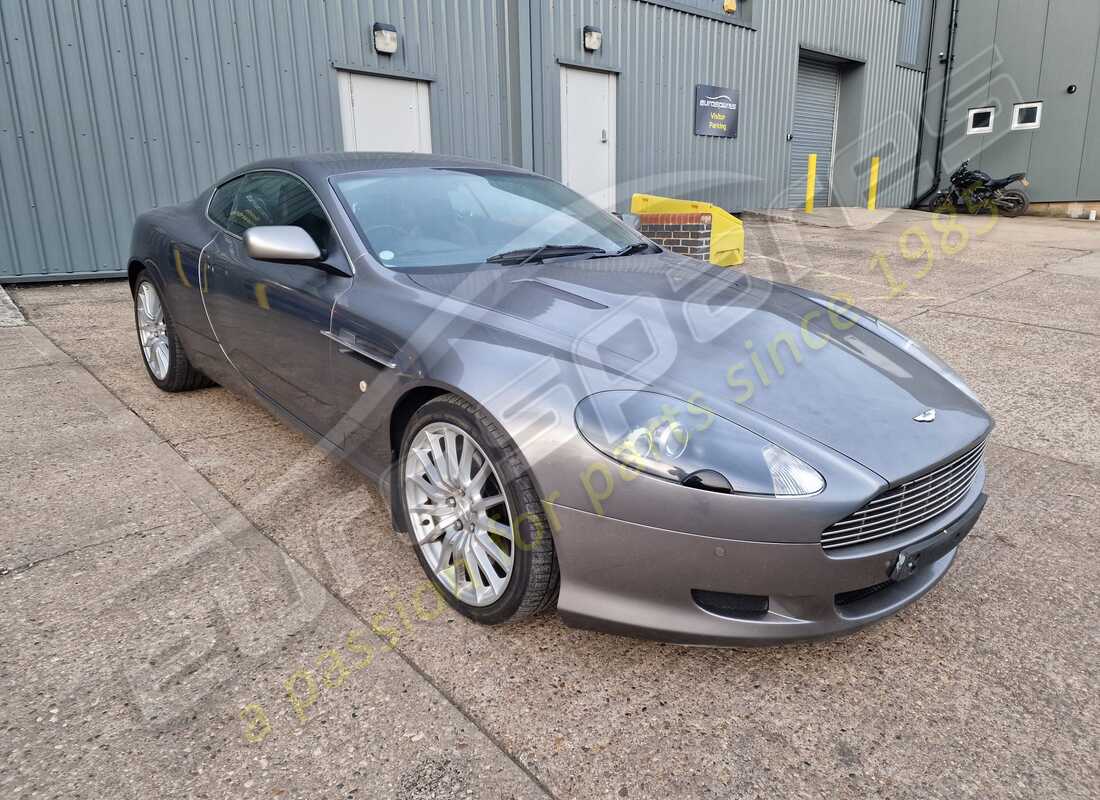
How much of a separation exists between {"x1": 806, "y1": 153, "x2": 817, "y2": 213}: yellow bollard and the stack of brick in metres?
9.06

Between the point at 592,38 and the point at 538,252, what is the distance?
874 centimetres

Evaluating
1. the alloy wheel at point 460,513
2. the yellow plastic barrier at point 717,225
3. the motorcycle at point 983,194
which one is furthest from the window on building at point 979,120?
the alloy wheel at point 460,513

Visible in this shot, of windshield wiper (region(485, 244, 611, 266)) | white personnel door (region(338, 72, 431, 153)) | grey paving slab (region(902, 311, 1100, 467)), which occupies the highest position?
white personnel door (region(338, 72, 431, 153))

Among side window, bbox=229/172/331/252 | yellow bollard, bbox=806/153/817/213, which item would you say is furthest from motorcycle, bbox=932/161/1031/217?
side window, bbox=229/172/331/252

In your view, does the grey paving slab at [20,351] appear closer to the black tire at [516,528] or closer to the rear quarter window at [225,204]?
the rear quarter window at [225,204]

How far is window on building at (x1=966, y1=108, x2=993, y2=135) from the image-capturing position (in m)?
16.3

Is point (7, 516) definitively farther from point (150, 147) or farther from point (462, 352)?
point (150, 147)

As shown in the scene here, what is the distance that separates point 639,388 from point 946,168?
1846cm

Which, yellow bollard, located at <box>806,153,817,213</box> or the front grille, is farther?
yellow bollard, located at <box>806,153,817,213</box>

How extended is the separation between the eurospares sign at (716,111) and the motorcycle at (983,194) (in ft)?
20.7

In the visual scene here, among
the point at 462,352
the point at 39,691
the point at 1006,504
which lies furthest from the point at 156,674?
the point at 1006,504

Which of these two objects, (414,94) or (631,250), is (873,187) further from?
(631,250)

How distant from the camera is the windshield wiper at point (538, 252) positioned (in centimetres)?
270

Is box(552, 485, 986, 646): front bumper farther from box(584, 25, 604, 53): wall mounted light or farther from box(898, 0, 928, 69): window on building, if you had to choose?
box(898, 0, 928, 69): window on building
